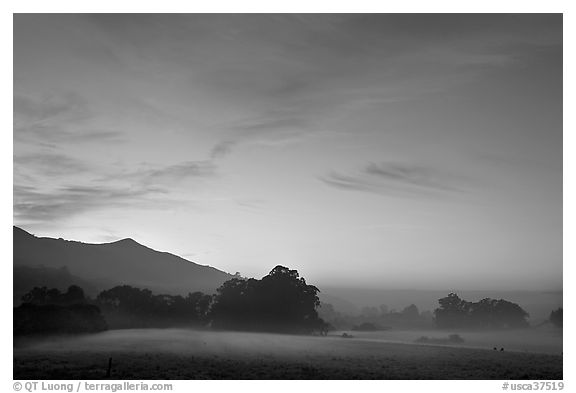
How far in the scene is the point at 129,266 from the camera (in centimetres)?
1459

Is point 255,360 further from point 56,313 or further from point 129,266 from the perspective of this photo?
point 56,313

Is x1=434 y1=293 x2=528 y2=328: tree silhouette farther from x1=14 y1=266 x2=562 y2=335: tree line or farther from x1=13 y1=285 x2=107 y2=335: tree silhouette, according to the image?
x1=13 y1=285 x2=107 y2=335: tree silhouette

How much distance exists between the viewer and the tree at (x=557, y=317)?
44.9 feet

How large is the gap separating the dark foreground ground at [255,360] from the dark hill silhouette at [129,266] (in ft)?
4.93

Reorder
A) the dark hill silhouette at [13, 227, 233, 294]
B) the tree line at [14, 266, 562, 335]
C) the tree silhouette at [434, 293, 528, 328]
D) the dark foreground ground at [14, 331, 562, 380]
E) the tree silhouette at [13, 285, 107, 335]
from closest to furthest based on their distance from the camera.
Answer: the dark foreground ground at [14, 331, 562, 380] → the tree silhouette at [13, 285, 107, 335] → the dark hill silhouette at [13, 227, 233, 294] → the tree line at [14, 266, 562, 335] → the tree silhouette at [434, 293, 528, 328]

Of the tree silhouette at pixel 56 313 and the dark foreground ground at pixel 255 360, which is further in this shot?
the tree silhouette at pixel 56 313

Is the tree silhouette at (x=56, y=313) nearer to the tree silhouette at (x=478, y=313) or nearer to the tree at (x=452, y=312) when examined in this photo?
the tree at (x=452, y=312)

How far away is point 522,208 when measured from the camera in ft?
48.5

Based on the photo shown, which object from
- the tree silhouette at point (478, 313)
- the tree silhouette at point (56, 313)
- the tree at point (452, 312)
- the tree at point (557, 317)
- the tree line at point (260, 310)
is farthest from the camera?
the tree at point (452, 312)

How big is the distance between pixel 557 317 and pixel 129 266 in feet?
40.4

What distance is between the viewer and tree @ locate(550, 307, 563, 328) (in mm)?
13679

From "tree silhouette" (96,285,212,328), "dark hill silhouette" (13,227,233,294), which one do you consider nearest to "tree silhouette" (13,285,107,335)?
"tree silhouette" (96,285,212,328)

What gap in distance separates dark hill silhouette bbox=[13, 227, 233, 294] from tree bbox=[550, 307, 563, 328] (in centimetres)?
936

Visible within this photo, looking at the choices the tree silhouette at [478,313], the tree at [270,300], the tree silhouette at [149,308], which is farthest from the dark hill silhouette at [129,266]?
the tree silhouette at [478,313]
